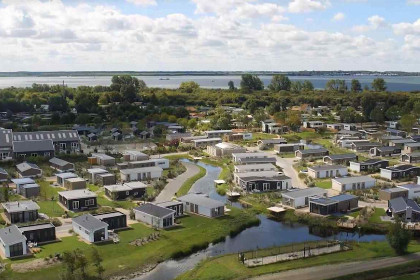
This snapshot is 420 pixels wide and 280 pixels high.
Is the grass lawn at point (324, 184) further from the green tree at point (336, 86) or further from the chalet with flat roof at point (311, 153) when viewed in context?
the green tree at point (336, 86)

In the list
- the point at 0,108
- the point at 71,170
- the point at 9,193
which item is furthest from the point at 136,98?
the point at 9,193

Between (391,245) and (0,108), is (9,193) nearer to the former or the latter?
(391,245)

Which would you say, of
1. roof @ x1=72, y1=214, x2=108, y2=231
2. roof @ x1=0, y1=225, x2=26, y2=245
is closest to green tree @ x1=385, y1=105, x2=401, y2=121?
roof @ x1=72, y1=214, x2=108, y2=231

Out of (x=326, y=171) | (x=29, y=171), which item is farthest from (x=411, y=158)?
(x=29, y=171)

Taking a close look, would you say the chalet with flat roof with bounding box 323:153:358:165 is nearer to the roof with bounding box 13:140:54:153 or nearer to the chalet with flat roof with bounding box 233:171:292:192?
the chalet with flat roof with bounding box 233:171:292:192

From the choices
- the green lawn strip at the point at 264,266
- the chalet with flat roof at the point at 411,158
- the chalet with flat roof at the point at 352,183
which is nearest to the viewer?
the green lawn strip at the point at 264,266

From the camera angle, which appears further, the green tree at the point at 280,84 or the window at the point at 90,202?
the green tree at the point at 280,84

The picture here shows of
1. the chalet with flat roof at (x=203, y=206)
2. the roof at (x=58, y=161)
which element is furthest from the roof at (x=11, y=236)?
the roof at (x=58, y=161)
